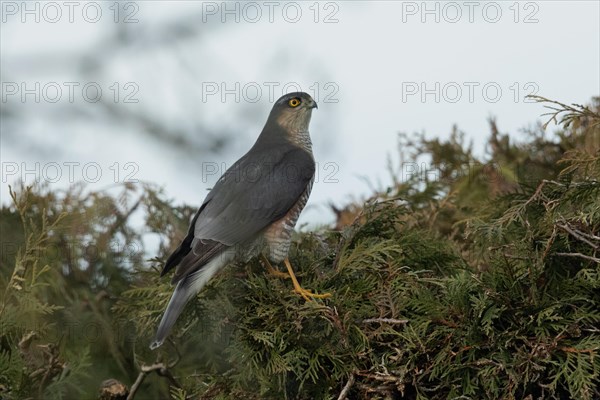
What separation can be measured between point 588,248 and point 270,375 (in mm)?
1434

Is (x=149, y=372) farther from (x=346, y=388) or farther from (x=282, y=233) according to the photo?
(x=346, y=388)

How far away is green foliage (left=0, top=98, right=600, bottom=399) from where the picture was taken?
3.73 m

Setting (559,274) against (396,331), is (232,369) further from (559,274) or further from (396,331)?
(559,274)

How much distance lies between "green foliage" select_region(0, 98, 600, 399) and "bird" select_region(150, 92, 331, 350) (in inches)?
3.7

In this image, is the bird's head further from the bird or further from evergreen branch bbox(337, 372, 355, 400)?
evergreen branch bbox(337, 372, 355, 400)

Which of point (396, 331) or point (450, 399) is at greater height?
point (396, 331)

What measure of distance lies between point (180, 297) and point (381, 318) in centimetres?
98

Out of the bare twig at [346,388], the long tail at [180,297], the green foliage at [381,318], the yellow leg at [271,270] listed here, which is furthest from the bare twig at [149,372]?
the bare twig at [346,388]

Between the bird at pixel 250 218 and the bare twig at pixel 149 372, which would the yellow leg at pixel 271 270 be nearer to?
the bird at pixel 250 218

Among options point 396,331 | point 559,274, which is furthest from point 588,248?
point 396,331

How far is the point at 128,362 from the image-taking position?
18.3 feet

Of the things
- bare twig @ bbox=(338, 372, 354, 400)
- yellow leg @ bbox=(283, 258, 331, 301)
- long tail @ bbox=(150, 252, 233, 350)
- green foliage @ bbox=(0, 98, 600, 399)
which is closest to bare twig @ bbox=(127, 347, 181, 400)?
green foliage @ bbox=(0, 98, 600, 399)

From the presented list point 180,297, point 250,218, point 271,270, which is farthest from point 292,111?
A: point 180,297

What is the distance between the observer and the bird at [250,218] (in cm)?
453
